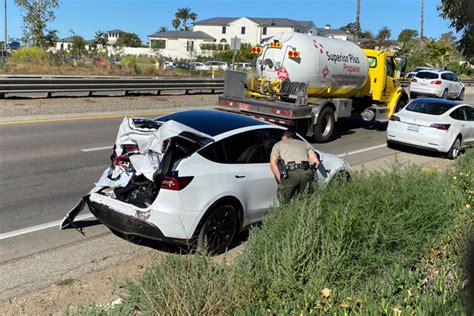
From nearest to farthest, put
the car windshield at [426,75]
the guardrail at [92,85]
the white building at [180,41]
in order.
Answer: the guardrail at [92,85] → the car windshield at [426,75] → the white building at [180,41]

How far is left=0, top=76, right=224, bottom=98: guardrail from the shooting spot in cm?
1825

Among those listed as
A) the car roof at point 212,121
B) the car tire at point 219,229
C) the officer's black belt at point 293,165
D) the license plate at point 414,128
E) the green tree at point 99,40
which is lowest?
the car tire at point 219,229

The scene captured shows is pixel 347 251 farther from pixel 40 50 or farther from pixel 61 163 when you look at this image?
pixel 40 50

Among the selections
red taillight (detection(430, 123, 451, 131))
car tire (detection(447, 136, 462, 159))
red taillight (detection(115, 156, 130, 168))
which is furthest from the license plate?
red taillight (detection(115, 156, 130, 168))

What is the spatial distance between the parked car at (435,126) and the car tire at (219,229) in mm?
8983

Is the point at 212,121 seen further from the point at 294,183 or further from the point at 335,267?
the point at 335,267

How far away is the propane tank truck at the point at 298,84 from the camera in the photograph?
1365 centimetres

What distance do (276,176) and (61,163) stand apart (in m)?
5.09

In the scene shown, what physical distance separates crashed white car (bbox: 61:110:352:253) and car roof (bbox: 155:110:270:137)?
0.5 inches

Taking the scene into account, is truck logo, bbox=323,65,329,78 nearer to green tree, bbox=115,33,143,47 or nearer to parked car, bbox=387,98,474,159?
parked car, bbox=387,98,474,159

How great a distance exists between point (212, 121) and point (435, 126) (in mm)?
8666

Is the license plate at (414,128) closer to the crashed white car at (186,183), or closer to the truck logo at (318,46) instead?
the truck logo at (318,46)

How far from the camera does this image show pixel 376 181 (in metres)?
6.00

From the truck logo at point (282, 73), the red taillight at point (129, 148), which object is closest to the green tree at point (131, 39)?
the truck logo at point (282, 73)
